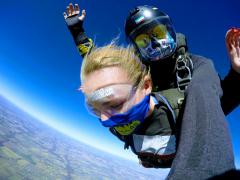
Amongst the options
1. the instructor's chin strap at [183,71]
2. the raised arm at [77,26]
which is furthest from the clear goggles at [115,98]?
the raised arm at [77,26]

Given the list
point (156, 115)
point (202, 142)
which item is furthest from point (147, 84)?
point (202, 142)

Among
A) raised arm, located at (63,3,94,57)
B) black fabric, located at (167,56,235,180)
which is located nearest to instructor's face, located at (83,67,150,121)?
black fabric, located at (167,56,235,180)

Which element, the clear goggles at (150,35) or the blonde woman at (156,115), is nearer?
the blonde woman at (156,115)

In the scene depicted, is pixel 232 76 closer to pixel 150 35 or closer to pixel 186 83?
pixel 186 83

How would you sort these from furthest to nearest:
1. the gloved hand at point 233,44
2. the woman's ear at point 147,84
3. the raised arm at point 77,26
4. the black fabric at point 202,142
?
the raised arm at point 77,26 → the woman's ear at point 147,84 → the gloved hand at point 233,44 → the black fabric at point 202,142

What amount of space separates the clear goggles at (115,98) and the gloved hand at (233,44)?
0.52 meters

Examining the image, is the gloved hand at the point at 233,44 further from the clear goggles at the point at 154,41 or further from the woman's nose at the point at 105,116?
the woman's nose at the point at 105,116

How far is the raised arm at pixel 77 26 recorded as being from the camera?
2090mm

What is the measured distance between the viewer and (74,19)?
2.24 metres

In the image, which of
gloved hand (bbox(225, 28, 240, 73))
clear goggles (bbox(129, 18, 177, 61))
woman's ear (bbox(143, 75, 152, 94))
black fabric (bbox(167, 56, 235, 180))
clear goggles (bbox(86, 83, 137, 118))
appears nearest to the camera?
black fabric (bbox(167, 56, 235, 180))

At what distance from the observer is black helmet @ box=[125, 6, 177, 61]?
1514 millimetres

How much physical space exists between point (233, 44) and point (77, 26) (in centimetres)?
157

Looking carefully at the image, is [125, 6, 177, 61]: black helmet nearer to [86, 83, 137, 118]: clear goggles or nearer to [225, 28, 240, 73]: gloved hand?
[86, 83, 137, 118]: clear goggles

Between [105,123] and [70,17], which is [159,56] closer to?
[105,123]
